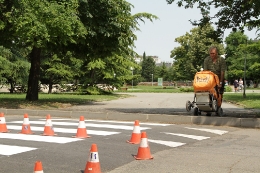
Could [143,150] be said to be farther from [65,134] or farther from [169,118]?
[169,118]

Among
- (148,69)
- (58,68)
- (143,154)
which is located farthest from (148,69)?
(143,154)

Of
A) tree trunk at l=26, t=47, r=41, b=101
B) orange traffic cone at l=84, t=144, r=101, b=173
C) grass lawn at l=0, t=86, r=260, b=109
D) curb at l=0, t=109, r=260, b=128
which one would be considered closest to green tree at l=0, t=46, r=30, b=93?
grass lawn at l=0, t=86, r=260, b=109

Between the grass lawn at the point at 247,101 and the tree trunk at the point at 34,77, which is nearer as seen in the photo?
the grass lawn at the point at 247,101

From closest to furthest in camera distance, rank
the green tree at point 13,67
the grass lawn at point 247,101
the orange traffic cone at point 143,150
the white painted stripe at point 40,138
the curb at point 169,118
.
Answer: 1. the orange traffic cone at point 143,150
2. the white painted stripe at point 40,138
3. the curb at point 169,118
4. the grass lawn at point 247,101
5. the green tree at point 13,67

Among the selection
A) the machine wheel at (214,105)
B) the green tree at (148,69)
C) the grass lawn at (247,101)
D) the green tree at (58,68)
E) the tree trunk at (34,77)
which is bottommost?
the grass lawn at (247,101)

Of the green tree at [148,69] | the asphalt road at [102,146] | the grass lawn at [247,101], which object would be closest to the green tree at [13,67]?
the grass lawn at [247,101]

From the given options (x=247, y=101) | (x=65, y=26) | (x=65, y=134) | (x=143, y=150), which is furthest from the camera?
(x=247, y=101)

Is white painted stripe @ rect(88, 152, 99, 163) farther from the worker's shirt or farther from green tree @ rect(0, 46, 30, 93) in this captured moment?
green tree @ rect(0, 46, 30, 93)

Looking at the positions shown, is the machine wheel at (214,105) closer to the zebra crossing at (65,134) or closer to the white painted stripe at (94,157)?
the zebra crossing at (65,134)

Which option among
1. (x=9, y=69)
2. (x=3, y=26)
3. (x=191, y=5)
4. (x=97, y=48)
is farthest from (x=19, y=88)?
(x=191, y=5)

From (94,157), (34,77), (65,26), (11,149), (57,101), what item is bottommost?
(11,149)

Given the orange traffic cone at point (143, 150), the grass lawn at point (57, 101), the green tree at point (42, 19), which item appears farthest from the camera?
the grass lawn at point (57, 101)

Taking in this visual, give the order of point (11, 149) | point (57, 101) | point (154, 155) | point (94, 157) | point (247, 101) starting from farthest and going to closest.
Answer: point (247, 101)
point (57, 101)
point (11, 149)
point (154, 155)
point (94, 157)

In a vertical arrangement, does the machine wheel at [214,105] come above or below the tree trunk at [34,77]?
below
